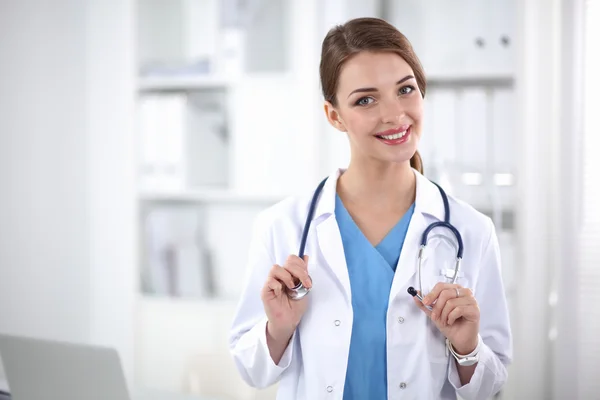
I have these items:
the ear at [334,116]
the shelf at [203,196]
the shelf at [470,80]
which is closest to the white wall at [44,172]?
the shelf at [203,196]

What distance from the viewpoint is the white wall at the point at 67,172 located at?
8.89 feet

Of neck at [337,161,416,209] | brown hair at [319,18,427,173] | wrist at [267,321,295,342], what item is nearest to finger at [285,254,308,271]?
wrist at [267,321,295,342]

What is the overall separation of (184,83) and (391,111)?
5.40 ft

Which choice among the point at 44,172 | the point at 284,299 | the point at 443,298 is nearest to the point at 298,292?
the point at 284,299

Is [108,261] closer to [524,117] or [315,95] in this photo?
[315,95]

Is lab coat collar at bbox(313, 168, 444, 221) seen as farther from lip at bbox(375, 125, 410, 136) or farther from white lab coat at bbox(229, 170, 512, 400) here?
lip at bbox(375, 125, 410, 136)

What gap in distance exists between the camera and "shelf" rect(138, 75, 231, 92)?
2596mm

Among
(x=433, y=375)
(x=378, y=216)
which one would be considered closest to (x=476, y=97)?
(x=378, y=216)

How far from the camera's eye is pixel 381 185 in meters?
1.24

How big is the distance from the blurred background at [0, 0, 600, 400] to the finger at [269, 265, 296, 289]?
920 millimetres

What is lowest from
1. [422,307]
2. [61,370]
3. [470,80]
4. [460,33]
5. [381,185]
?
[61,370]

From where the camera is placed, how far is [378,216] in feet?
4.07

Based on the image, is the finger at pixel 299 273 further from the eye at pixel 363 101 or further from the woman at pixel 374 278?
the eye at pixel 363 101

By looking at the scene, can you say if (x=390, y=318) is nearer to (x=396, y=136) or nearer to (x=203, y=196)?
(x=396, y=136)
